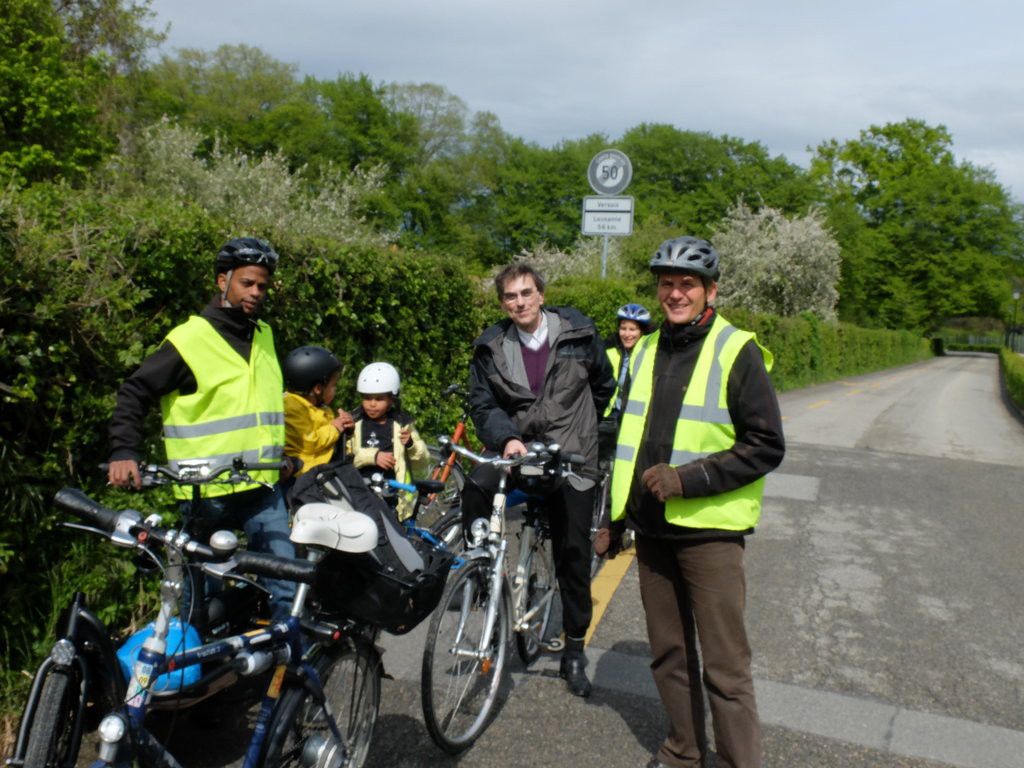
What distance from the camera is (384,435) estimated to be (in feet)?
18.0

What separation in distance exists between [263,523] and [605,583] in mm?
3033

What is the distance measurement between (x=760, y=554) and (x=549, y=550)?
2.88 m

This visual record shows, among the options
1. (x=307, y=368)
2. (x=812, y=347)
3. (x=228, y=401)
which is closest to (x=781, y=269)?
(x=812, y=347)

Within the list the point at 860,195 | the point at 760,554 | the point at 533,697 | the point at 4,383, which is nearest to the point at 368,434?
the point at 533,697

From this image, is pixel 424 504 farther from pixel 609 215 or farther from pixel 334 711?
pixel 609 215

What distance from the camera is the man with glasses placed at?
4.20 m

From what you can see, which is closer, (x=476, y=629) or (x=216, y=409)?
(x=216, y=409)

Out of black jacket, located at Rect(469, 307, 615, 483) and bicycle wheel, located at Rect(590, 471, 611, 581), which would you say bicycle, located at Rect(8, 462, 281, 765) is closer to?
black jacket, located at Rect(469, 307, 615, 483)

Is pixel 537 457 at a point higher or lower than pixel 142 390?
lower

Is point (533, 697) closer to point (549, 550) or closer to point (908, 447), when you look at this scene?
point (549, 550)

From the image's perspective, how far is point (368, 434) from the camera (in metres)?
5.47

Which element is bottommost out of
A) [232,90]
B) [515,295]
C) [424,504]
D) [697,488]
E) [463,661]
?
[463,661]

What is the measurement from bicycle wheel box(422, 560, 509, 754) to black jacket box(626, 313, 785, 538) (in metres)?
0.78

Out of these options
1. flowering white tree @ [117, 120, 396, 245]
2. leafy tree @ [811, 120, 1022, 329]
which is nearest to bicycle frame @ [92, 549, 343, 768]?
flowering white tree @ [117, 120, 396, 245]
